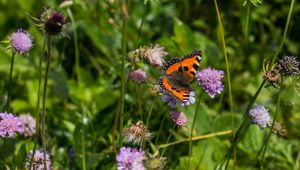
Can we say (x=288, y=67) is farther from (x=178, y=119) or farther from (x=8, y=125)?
(x=8, y=125)

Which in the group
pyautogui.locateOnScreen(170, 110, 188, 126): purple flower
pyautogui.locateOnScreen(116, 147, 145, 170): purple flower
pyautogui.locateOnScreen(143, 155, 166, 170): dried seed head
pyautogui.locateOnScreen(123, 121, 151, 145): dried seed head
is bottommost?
pyautogui.locateOnScreen(143, 155, 166, 170): dried seed head

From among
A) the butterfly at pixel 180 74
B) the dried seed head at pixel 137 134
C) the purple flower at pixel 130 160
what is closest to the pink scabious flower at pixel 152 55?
the butterfly at pixel 180 74

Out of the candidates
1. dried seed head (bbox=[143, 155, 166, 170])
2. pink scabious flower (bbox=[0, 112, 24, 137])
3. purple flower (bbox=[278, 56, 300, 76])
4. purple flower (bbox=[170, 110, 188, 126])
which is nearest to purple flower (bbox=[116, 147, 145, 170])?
dried seed head (bbox=[143, 155, 166, 170])

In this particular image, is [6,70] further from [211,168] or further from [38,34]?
[211,168]

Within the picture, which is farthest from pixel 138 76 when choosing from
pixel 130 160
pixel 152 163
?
pixel 152 163

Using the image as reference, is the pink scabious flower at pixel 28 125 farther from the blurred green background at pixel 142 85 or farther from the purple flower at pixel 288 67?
the purple flower at pixel 288 67

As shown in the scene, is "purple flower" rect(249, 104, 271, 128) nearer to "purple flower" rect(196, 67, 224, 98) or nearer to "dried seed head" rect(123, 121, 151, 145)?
"purple flower" rect(196, 67, 224, 98)

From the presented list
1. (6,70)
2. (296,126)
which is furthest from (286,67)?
(6,70)
